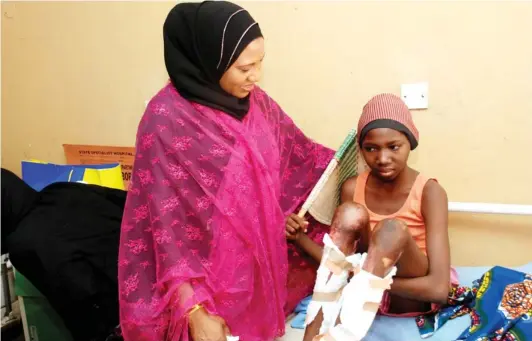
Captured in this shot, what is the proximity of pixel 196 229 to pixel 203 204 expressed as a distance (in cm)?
6

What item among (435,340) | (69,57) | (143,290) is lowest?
(435,340)

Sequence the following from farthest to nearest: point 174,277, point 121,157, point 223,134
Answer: point 121,157, point 223,134, point 174,277

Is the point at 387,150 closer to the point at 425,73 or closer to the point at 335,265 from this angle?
the point at 335,265

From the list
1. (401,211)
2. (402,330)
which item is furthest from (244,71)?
(402,330)

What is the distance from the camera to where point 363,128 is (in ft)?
4.13

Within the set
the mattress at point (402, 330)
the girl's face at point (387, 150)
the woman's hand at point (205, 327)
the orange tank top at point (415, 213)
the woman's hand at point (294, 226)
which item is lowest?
the mattress at point (402, 330)

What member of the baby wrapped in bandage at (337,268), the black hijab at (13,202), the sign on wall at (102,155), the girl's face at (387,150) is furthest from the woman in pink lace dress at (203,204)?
Answer: the sign on wall at (102,155)

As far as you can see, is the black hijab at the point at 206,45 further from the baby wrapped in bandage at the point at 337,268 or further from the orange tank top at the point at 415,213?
the orange tank top at the point at 415,213

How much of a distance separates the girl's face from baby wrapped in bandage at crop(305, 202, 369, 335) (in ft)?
0.60

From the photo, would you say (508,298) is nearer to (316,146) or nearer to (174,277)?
(316,146)

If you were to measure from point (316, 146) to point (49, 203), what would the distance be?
0.83m

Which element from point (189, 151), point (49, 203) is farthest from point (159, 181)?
point (49, 203)

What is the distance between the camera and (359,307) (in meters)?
1.00

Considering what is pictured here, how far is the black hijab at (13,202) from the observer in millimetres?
1368
